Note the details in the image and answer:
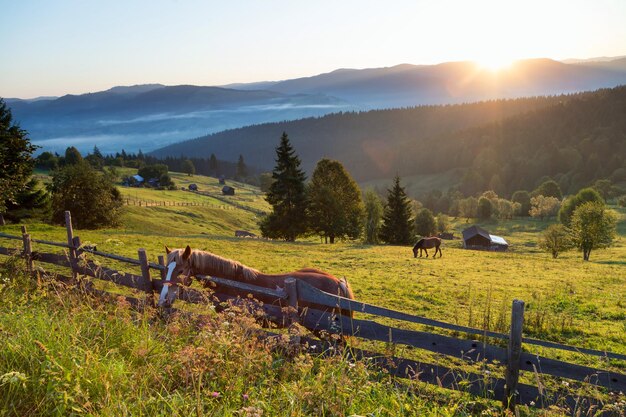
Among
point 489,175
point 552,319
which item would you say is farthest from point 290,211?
point 489,175

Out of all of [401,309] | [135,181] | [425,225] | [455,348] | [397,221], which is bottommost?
[425,225]

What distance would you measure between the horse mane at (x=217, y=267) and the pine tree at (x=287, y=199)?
40788 mm

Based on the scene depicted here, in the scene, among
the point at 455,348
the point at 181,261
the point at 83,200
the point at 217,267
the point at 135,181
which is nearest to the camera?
the point at 455,348

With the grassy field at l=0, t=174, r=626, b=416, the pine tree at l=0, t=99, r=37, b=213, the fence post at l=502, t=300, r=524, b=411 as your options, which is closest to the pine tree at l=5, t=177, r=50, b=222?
the pine tree at l=0, t=99, r=37, b=213

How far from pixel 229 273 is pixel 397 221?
50.2 metres

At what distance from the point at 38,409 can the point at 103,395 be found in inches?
23.1

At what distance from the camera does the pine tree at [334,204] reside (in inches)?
1959

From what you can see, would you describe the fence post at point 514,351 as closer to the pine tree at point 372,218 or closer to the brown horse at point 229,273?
the brown horse at point 229,273

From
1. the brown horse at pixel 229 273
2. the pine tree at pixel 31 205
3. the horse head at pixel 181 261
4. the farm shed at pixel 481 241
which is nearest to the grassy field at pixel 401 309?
the horse head at pixel 181 261

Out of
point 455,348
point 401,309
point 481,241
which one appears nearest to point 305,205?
point 401,309

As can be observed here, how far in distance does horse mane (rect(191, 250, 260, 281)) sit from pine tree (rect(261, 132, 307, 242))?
40.8 metres

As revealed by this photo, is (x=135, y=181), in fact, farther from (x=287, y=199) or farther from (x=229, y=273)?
(x=229, y=273)

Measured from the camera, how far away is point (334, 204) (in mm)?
49656

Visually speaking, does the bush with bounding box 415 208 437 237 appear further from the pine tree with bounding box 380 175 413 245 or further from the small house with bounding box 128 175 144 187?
the small house with bounding box 128 175 144 187
